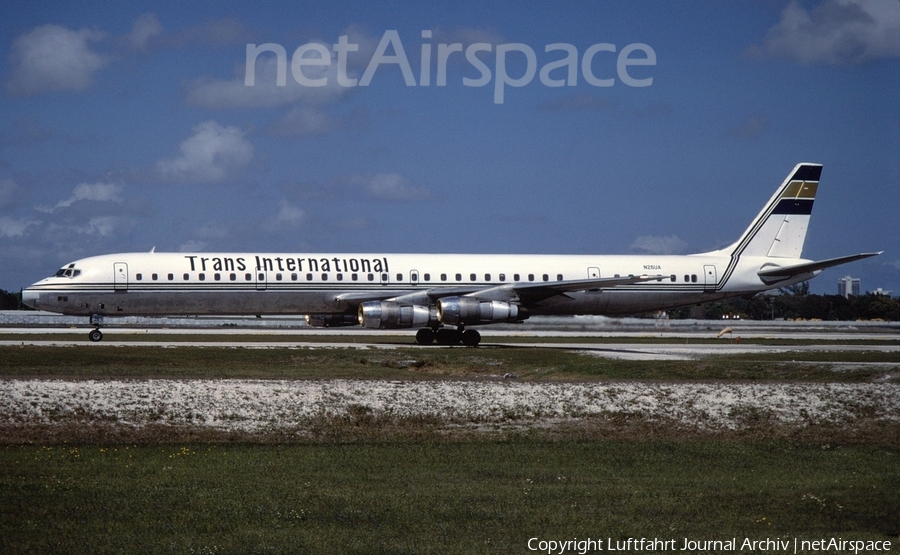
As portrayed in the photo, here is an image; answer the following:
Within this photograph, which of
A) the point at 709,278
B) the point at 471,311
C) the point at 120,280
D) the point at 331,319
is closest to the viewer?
the point at 471,311

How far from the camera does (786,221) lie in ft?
175

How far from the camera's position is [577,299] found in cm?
4728

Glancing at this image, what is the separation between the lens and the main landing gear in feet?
145

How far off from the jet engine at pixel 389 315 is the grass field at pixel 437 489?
1921 cm

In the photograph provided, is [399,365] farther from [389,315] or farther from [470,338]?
[470,338]

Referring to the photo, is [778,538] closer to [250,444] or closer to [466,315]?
[250,444]

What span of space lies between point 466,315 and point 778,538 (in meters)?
29.7

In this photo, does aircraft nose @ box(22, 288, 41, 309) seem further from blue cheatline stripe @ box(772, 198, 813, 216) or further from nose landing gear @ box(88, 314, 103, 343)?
blue cheatline stripe @ box(772, 198, 813, 216)

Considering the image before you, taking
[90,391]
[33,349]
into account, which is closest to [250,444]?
[90,391]

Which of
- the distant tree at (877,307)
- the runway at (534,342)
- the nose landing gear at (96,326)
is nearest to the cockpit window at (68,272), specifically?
the nose landing gear at (96,326)

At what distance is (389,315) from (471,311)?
140 inches

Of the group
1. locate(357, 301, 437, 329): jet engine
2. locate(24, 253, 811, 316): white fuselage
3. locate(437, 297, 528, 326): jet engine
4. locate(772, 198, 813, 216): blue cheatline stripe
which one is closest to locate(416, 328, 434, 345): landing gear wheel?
locate(24, 253, 811, 316): white fuselage

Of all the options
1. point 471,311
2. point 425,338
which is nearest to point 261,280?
point 425,338

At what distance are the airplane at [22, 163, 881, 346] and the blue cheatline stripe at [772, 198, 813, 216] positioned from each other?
4246 millimetres
